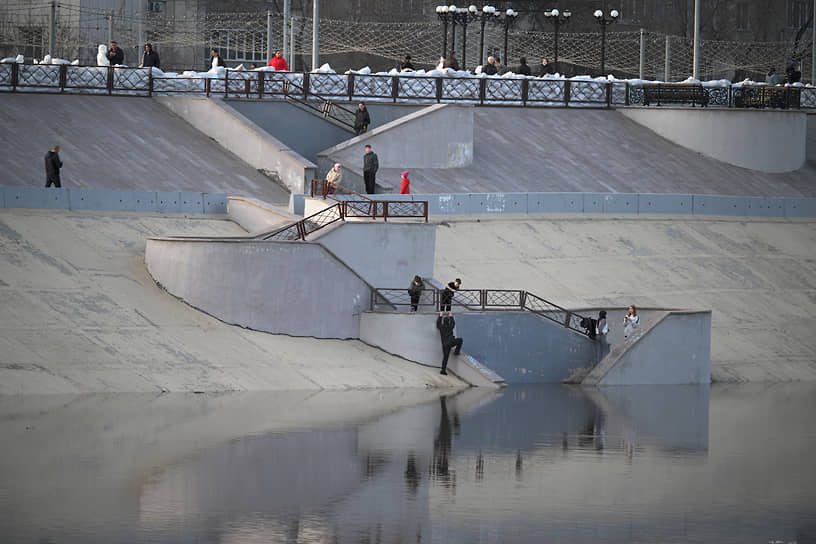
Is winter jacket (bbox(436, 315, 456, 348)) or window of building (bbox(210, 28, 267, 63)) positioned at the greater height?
window of building (bbox(210, 28, 267, 63))

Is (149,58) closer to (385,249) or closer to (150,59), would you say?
(150,59)

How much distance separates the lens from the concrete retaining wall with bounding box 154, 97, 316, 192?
35.0 meters

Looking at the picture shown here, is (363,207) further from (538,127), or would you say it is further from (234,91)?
(538,127)

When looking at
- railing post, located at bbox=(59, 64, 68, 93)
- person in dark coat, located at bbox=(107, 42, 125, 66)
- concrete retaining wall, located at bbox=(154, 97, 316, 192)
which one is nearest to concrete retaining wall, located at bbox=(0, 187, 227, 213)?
concrete retaining wall, located at bbox=(154, 97, 316, 192)

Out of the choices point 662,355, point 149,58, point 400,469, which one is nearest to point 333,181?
point 662,355

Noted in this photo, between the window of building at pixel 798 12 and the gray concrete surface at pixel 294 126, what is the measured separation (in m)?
37.5

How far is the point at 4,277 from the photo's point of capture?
2688cm

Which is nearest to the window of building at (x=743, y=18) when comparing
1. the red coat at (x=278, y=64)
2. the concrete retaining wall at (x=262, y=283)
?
the red coat at (x=278, y=64)

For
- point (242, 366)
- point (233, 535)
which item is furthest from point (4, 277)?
point (233, 535)

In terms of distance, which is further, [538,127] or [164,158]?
[538,127]

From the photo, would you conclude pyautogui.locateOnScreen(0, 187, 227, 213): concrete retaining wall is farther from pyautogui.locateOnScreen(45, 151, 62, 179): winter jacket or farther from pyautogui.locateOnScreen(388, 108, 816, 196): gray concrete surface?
pyautogui.locateOnScreen(388, 108, 816, 196): gray concrete surface

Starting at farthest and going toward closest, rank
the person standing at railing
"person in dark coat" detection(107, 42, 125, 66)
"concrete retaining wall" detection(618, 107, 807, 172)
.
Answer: "concrete retaining wall" detection(618, 107, 807, 172) → "person in dark coat" detection(107, 42, 125, 66) → the person standing at railing

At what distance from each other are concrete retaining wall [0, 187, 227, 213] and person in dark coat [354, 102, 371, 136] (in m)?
6.45

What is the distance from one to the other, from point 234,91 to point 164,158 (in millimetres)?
3707
